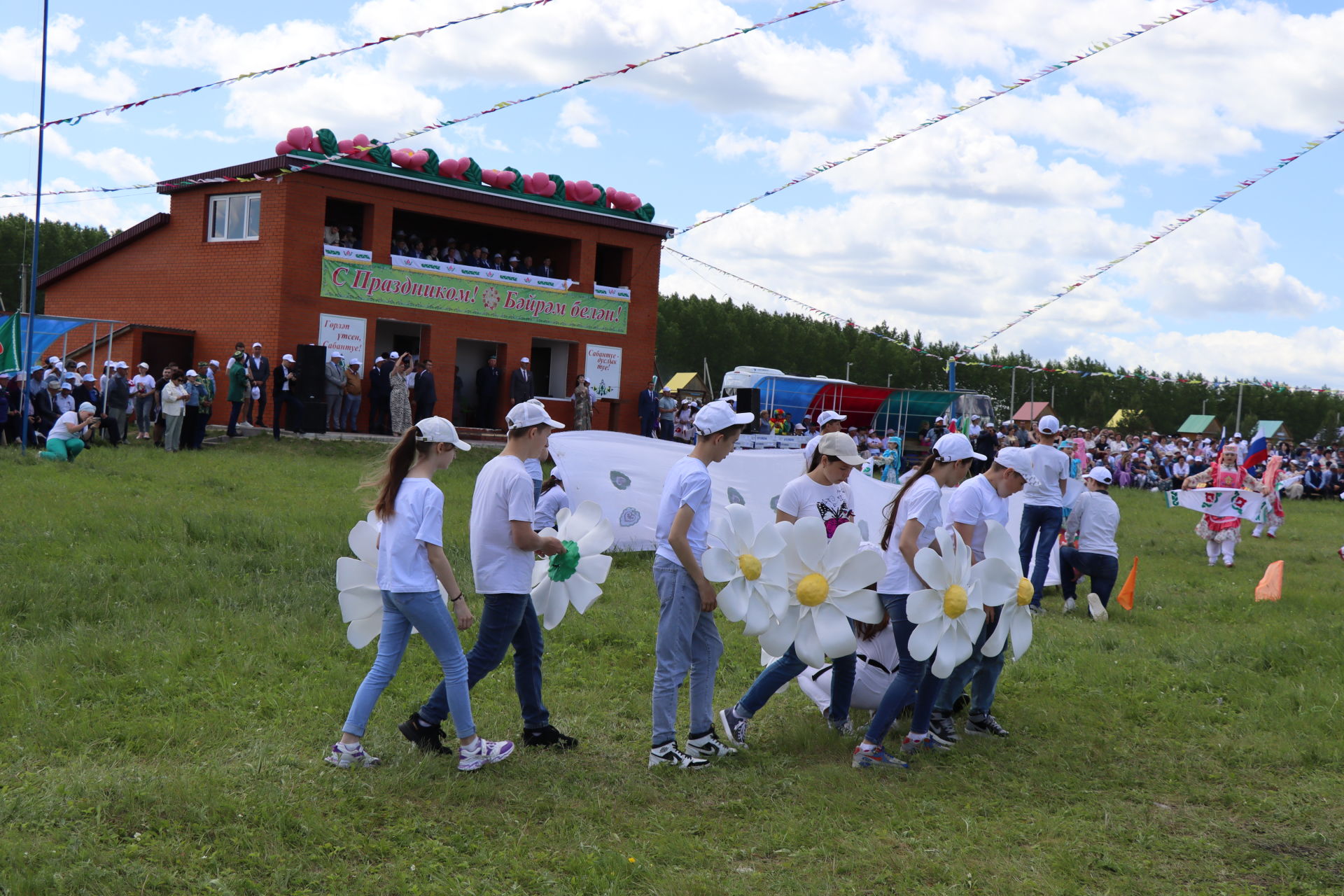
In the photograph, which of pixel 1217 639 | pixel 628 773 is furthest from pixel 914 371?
pixel 628 773

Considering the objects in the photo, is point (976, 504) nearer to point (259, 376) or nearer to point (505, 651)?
point (505, 651)

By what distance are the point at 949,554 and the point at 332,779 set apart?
324 centimetres

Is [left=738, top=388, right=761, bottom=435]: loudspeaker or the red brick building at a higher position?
the red brick building

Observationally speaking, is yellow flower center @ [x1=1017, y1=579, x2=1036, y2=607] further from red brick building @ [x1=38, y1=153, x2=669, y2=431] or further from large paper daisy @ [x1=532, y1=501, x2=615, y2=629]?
red brick building @ [x1=38, y1=153, x2=669, y2=431]

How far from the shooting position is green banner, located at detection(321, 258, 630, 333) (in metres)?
24.5

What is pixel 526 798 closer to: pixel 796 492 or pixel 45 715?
pixel 796 492

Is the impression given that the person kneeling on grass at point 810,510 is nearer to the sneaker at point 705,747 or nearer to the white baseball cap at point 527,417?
the sneaker at point 705,747

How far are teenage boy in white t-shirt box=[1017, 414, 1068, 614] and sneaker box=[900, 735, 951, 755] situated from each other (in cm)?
429

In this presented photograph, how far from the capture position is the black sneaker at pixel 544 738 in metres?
5.96

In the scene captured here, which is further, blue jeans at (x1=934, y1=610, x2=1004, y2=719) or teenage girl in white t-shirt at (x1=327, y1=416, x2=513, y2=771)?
blue jeans at (x1=934, y1=610, x2=1004, y2=719)

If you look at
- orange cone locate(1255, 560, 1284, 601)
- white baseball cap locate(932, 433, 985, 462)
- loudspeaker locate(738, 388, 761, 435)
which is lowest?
orange cone locate(1255, 560, 1284, 601)

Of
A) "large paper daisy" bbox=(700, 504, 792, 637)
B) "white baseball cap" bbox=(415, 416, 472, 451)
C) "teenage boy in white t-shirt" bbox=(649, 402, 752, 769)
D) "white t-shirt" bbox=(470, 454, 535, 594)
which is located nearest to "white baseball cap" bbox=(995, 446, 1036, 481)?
"large paper daisy" bbox=(700, 504, 792, 637)

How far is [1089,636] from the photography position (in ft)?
31.2

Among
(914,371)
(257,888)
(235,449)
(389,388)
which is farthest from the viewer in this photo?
(914,371)
